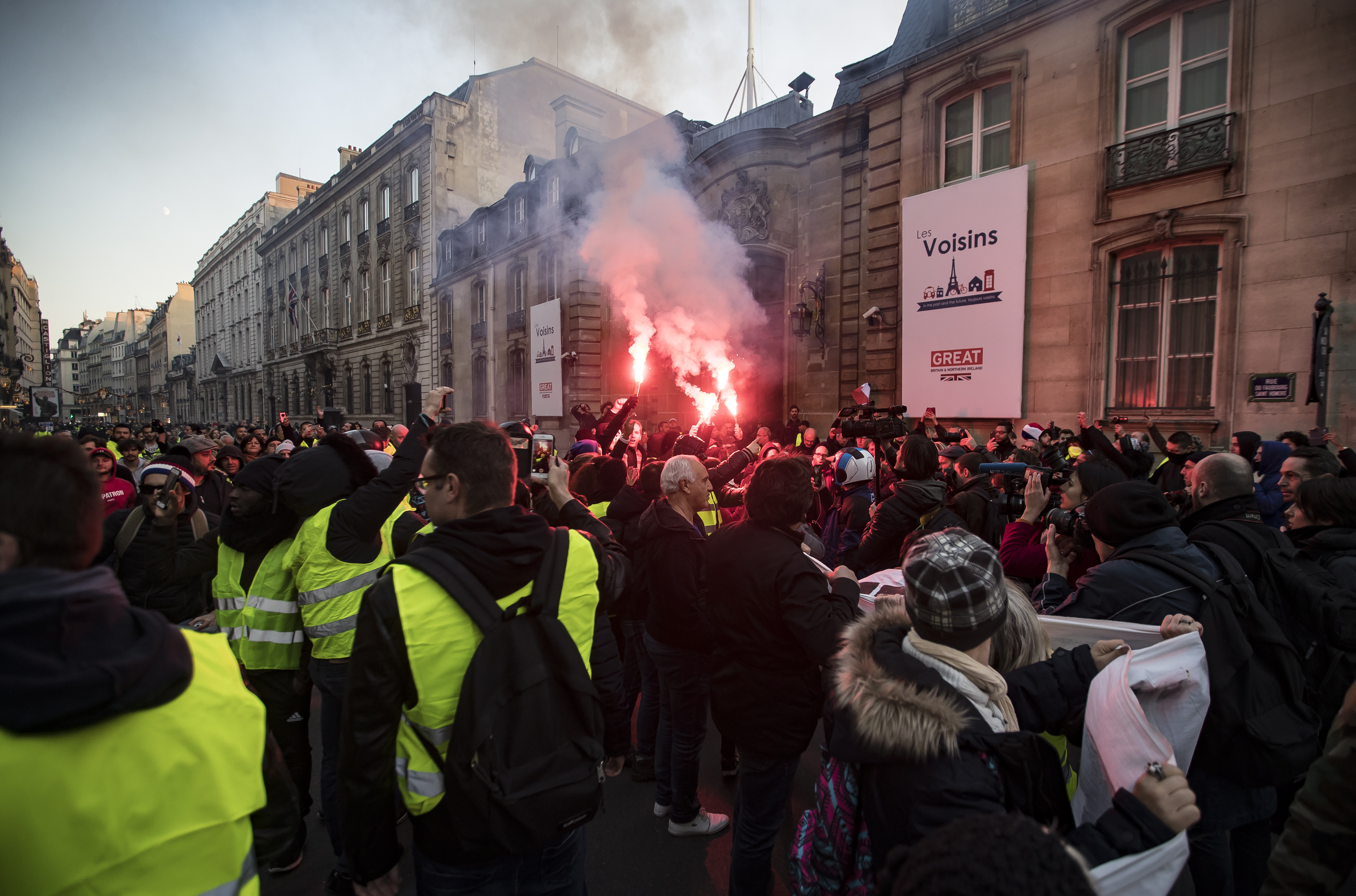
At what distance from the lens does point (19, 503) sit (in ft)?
3.21

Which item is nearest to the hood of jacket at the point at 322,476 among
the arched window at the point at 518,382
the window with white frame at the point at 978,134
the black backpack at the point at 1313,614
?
the black backpack at the point at 1313,614

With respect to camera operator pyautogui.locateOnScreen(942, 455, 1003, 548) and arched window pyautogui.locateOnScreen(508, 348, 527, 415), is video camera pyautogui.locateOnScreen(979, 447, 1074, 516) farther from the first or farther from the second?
arched window pyautogui.locateOnScreen(508, 348, 527, 415)

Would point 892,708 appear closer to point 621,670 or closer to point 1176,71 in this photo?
point 621,670

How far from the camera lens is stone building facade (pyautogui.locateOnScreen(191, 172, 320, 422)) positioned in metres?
45.5

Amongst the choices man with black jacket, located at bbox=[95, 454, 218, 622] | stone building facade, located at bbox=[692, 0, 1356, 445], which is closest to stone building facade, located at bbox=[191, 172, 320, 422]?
stone building facade, located at bbox=[692, 0, 1356, 445]

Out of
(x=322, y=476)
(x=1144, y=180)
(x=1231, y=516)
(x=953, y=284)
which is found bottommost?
(x=1231, y=516)

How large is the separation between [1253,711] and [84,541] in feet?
9.49

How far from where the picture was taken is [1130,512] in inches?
84.5

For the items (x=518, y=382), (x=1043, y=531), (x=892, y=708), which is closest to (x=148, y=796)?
(x=892, y=708)

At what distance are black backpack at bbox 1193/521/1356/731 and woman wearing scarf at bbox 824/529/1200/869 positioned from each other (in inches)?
51.2

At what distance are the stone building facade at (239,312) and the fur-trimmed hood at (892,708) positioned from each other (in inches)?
2028

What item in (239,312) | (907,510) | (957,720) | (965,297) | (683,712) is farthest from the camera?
(239,312)

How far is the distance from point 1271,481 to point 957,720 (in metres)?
5.49

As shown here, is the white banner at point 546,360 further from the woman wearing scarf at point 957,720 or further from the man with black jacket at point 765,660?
the woman wearing scarf at point 957,720
